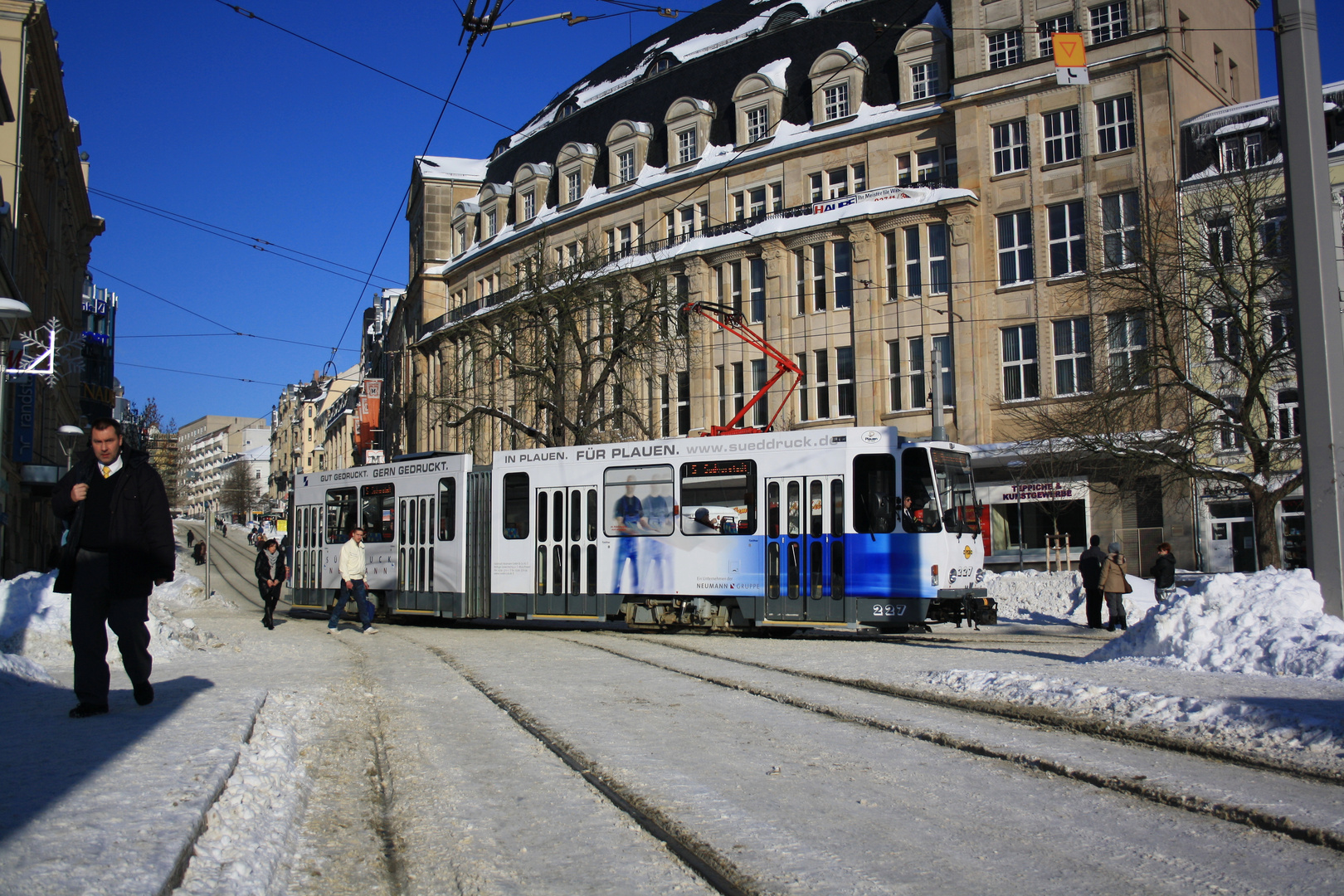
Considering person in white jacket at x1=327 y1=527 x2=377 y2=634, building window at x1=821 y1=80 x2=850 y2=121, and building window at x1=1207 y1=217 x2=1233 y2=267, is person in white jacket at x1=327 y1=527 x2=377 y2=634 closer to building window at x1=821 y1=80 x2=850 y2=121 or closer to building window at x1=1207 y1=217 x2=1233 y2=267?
building window at x1=1207 y1=217 x2=1233 y2=267

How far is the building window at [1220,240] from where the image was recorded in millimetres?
24828

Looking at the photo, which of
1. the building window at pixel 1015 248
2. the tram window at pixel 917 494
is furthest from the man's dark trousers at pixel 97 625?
the building window at pixel 1015 248

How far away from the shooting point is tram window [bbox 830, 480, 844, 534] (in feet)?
58.8

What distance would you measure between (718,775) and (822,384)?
36.2 m

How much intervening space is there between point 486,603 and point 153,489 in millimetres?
14647

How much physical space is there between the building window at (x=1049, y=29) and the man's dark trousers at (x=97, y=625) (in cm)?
3652

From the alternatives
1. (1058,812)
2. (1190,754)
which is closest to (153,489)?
(1058,812)

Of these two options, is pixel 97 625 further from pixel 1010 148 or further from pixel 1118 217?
pixel 1010 148

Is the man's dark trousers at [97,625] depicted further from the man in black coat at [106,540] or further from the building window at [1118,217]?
the building window at [1118,217]

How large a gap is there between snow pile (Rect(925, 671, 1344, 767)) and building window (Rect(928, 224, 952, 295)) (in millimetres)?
30669

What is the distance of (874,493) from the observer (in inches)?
697

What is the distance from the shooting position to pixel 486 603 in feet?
71.9

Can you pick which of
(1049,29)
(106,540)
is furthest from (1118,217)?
(106,540)

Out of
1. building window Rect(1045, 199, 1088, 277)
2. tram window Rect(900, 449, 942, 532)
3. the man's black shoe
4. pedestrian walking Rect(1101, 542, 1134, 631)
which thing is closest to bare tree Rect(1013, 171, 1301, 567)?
pedestrian walking Rect(1101, 542, 1134, 631)
